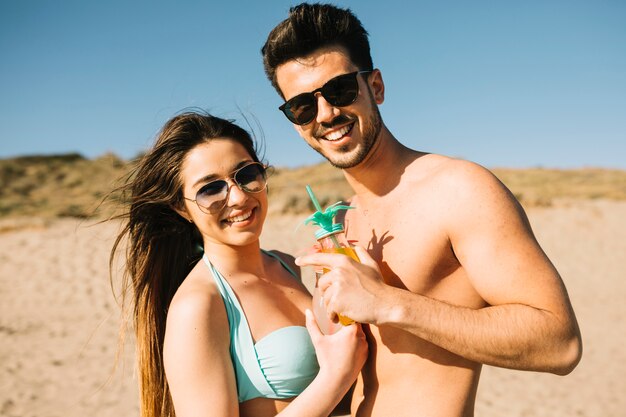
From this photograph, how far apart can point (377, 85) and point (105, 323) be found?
1020cm

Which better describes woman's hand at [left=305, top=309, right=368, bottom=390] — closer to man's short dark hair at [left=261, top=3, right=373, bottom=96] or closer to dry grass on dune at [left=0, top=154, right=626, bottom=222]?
man's short dark hair at [left=261, top=3, right=373, bottom=96]

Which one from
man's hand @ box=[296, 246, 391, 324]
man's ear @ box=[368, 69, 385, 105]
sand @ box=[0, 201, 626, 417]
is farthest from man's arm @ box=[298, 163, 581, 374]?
sand @ box=[0, 201, 626, 417]

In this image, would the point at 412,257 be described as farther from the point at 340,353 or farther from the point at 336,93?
the point at 336,93

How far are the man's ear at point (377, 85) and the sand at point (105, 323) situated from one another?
214cm

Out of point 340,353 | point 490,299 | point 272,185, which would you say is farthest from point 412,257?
point 272,185

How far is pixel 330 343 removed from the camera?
7.14ft

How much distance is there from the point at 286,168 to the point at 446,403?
31.1 metres

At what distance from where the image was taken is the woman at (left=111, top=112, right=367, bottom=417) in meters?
2.20

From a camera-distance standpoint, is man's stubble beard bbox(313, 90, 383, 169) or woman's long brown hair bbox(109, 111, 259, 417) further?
woman's long brown hair bbox(109, 111, 259, 417)

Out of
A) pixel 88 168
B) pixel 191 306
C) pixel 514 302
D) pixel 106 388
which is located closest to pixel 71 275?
pixel 106 388

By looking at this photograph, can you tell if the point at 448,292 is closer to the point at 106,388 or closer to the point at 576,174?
the point at 106,388

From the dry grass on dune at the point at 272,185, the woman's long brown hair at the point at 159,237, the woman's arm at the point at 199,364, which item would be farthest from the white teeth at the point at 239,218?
the dry grass on dune at the point at 272,185

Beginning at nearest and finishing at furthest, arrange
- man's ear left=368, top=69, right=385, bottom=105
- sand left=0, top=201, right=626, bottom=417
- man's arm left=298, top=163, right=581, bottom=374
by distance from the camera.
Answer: man's arm left=298, top=163, right=581, bottom=374 < man's ear left=368, top=69, right=385, bottom=105 < sand left=0, top=201, right=626, bottom=417

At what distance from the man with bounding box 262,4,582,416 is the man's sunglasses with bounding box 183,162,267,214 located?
0.34 metres
